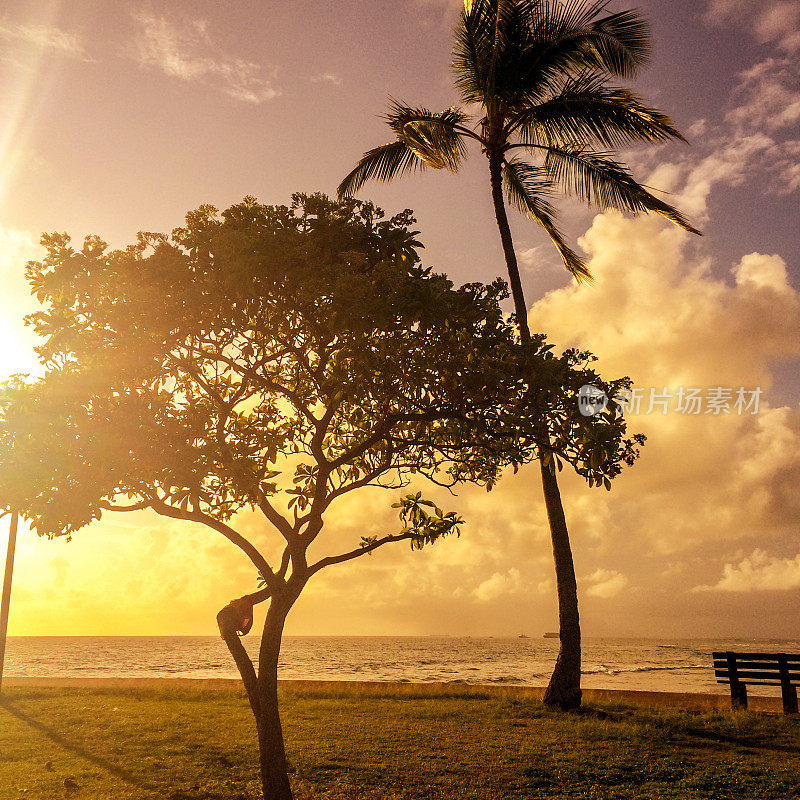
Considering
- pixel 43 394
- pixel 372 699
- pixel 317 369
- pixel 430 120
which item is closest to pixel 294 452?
pixel 317 369

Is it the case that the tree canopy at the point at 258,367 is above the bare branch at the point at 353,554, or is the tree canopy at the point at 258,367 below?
above

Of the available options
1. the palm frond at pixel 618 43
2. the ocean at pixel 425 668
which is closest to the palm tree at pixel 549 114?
the palm frond at pixel 618 43

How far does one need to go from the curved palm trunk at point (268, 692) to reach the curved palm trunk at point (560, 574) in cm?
815

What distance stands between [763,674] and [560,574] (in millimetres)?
5099

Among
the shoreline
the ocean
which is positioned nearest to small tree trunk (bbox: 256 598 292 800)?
the shoreline

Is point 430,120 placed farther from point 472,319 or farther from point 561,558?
point 561,558

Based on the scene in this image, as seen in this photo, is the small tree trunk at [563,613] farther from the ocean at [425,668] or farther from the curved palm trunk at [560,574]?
the ocean at [425,668]

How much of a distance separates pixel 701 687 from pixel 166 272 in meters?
40.1

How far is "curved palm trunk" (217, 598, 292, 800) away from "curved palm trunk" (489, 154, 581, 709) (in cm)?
815

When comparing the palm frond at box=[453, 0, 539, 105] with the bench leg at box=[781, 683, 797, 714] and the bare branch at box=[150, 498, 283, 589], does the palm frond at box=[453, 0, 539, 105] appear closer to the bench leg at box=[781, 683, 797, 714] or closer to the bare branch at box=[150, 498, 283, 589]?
the bare branch at box=[150, 498, 283, 589]

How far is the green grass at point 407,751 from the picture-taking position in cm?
994

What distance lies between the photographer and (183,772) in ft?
35.9

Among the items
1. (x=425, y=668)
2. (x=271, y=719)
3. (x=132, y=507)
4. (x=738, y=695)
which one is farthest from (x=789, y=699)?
(x=425, y=668)

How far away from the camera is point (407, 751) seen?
12.0 metres
